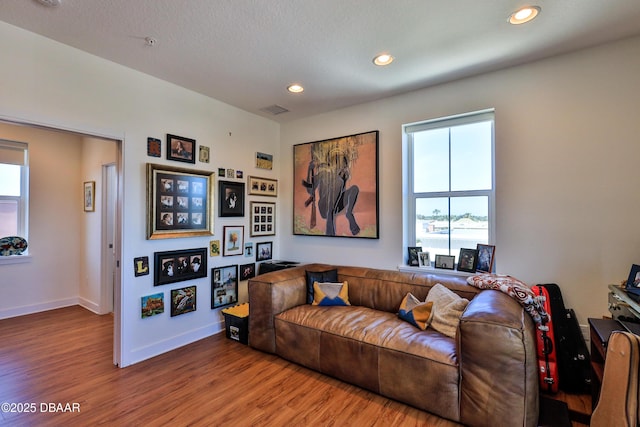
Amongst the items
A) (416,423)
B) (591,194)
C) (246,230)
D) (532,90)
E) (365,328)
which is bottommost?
(416,423)

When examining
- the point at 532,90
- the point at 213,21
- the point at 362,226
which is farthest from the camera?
the point at 362,226

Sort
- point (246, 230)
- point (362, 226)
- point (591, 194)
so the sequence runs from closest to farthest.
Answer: point (591, 194) → point (362, 226) → point (246, 230)

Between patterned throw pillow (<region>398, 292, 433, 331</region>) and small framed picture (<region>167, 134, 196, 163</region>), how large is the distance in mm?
2666

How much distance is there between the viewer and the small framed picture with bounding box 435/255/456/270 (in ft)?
9.82

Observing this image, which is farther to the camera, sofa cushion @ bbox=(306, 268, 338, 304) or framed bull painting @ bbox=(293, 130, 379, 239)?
framed bull painting @ bbox=(293, 130, 379, 239)

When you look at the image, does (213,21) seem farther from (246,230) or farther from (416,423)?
(416,423)

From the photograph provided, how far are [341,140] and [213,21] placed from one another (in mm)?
1952

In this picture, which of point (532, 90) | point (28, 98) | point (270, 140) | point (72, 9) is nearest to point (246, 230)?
point (270, 140)

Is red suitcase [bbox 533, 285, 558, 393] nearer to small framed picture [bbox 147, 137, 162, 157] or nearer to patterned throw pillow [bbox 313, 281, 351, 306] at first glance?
patterned throw pillow [bbox 313, 281, 351, 306]

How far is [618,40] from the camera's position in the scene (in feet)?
7.38

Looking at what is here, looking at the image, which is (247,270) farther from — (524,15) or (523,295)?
(524,15)

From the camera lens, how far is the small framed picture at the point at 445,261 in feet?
9.82

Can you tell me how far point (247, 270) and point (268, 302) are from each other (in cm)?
106

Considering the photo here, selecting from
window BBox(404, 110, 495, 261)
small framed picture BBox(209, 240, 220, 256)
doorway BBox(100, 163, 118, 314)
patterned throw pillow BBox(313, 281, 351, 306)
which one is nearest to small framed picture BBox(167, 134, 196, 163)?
small framed picture BBox(209, 240, 220, 256)
